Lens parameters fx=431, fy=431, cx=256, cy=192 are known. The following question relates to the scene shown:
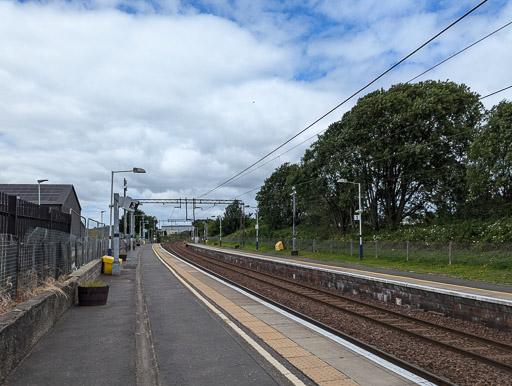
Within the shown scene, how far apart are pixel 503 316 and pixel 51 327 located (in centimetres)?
984

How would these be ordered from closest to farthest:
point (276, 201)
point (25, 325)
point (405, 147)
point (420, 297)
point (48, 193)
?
point (25, 325)
point (420, 297)
point (405, 147)
point (48, 193)
point (276, 201)

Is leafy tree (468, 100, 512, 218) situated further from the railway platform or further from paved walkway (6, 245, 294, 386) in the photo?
paved walkway (6, 245, 294, 386)

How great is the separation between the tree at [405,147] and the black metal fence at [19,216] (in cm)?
3179

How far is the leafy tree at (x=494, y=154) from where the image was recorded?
93.2ft

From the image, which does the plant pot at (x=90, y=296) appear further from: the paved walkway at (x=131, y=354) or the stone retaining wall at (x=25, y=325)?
the stone retaining wall at (x=25, y=325)

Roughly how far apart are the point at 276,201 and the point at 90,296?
215 ft

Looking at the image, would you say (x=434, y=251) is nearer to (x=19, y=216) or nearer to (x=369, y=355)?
(x=369, y=355)

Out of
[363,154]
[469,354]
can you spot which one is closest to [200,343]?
[469,354]

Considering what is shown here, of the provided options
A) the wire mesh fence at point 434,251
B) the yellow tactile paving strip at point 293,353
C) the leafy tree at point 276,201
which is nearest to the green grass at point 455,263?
the wire mesh fence at point 434,251

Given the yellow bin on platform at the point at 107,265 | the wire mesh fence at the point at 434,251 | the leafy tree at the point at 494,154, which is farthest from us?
the leafy tree at the point at 494,154

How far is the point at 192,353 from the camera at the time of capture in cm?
706

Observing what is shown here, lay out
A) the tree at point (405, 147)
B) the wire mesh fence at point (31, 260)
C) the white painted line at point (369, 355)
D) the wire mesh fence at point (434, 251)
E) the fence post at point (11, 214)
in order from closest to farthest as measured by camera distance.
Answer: the white painted line at point (369, 355) → the wire mesh fence at point (31, 260) → the fence post at point (11, 214) → the wire mesh fence at point (434, 251) → the tree at point (405, 147)

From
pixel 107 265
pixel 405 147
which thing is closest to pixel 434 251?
pixel 405 147

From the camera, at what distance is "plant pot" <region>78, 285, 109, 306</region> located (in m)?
11.1
